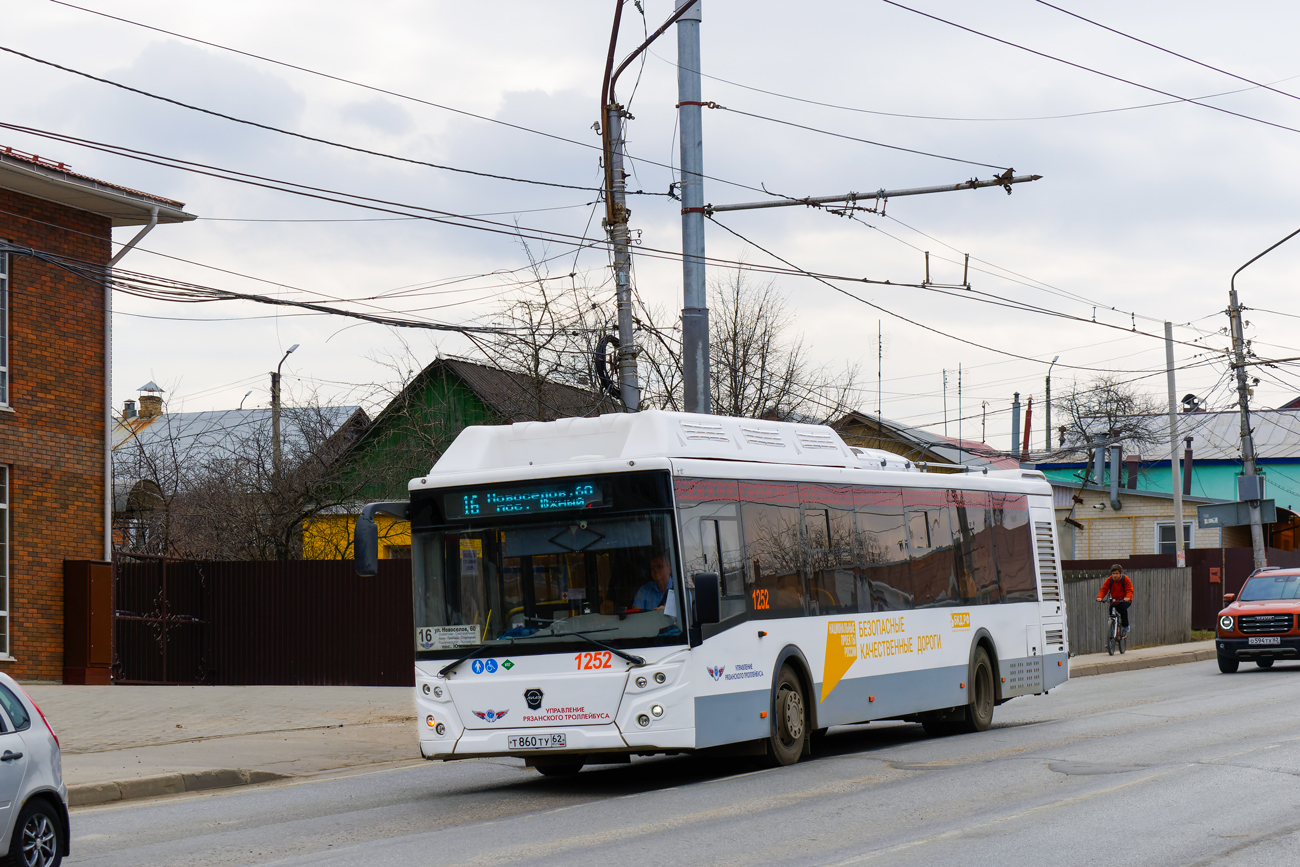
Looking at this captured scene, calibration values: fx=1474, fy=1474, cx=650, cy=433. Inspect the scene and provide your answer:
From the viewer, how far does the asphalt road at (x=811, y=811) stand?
866 centimetres

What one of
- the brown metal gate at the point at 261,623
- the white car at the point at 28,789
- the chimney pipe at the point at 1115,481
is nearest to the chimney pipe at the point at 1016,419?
the chimney pipe at the point at 1115,481

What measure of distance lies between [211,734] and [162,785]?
3958 millimetres

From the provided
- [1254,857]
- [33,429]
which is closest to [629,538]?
[1254,857]

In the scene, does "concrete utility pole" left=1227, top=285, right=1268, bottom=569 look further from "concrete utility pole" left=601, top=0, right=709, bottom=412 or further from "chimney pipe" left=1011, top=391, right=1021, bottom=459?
"chimney pipe" left=1011, top=391, right=1021, bottom=459

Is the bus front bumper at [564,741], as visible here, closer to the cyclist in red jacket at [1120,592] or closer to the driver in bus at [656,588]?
the driver in bus at [656,588]

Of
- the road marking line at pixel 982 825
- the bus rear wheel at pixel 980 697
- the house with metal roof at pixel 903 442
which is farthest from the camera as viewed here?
the house with metal roof at pixel 903 442

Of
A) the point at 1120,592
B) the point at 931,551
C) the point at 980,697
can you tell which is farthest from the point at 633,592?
the point at 1120,592

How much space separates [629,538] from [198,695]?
11993 millimetres

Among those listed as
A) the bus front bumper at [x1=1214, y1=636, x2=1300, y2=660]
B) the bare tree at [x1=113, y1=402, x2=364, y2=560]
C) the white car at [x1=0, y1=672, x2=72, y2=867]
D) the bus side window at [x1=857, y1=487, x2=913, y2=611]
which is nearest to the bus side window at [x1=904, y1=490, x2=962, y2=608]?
the bus side window at [x1=857, y1=487, x2=913, y2=611]

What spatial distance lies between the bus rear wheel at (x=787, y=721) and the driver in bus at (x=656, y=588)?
70.4 inches

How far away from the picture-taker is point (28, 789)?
812 cm

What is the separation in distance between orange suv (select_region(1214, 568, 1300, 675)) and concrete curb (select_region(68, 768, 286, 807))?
58.1ft

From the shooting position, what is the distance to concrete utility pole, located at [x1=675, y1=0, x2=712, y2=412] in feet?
59.6

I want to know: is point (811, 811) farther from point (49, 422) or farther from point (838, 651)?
point (49, 422)
